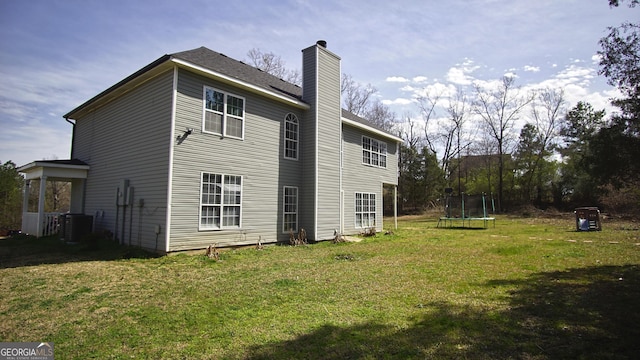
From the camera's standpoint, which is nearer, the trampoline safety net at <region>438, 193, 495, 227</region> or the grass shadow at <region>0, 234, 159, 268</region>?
the grass shadow at <region>0, 234, 159, 268</region>

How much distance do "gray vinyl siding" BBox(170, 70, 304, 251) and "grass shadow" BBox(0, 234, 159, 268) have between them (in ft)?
5.14

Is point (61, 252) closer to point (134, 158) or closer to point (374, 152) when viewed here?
point (134, 158)

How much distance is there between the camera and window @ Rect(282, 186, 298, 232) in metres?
12.4

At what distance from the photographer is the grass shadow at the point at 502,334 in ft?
11.0

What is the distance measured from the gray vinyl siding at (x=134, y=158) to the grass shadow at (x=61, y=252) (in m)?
0.45

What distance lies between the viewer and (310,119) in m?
13.1

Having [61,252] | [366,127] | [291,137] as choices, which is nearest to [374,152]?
[366,127]

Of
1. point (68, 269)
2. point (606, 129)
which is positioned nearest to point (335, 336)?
point (68, 269)

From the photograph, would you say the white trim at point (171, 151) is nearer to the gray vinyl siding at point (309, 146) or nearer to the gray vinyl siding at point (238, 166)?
the gray vinyl siding at point (238, 166)

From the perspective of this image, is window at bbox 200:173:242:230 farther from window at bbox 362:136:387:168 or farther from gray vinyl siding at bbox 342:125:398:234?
window at bbox 362:136:387:168

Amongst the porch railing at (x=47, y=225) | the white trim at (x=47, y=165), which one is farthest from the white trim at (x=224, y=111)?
the porch railing at (x=47, y=225)

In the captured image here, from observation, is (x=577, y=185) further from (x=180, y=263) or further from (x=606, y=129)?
(x=180, y=263)

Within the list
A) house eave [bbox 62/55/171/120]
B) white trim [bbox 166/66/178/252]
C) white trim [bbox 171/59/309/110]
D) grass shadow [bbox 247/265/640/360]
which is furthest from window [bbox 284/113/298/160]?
grass shadow [bbox 247/265/640/360]

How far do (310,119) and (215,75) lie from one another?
4309 millimetres
